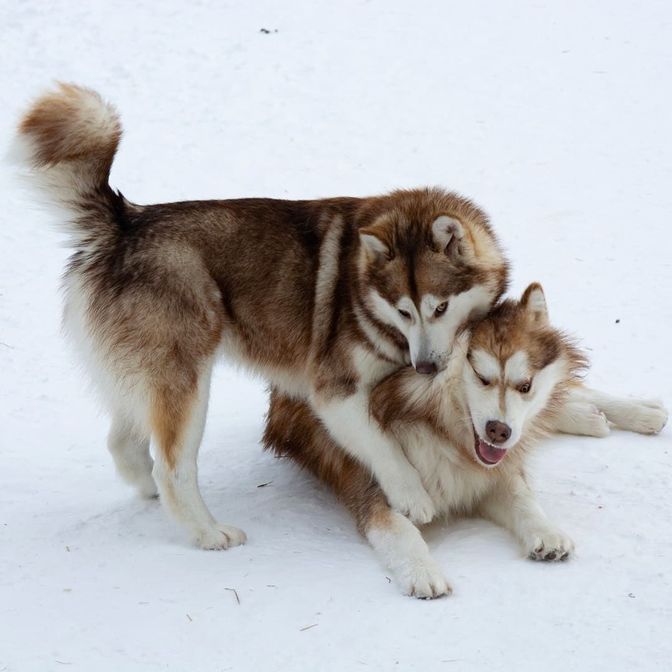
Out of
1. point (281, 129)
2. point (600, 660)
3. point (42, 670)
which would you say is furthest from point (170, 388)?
point (281, 129)

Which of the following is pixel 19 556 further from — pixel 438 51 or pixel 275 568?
pixel 438 51

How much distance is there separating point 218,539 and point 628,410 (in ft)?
7.51

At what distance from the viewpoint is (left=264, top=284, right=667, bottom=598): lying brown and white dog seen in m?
3.93

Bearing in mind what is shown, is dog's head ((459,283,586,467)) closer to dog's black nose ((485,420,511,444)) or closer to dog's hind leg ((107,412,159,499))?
dog's black nose ((485,420,511,444))

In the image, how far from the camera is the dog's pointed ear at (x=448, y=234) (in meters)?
4.14

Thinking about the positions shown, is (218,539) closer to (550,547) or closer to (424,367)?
(424,367)

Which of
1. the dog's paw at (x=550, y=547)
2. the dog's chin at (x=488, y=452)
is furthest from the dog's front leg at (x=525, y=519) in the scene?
the dog's chin at (x=488, y=452)

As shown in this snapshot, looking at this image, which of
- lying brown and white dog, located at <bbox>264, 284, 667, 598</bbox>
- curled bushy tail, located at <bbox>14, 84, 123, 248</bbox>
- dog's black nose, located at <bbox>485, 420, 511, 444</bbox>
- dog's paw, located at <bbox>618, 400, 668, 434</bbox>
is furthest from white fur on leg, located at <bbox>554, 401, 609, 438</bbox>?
curled bushy tail, located at <bbox>14, 84, 123, 248</bbox>

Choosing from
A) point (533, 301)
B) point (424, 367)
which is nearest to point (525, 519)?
point (424, 367)

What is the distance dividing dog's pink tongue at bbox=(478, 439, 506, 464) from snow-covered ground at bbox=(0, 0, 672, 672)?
31 cm

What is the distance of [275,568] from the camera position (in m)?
3.82

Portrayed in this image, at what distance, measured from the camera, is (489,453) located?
4102mm

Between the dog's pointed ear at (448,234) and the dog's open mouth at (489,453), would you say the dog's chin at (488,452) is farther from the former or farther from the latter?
the dog's pointed ear at (448,234)

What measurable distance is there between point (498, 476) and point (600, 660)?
123 cm
